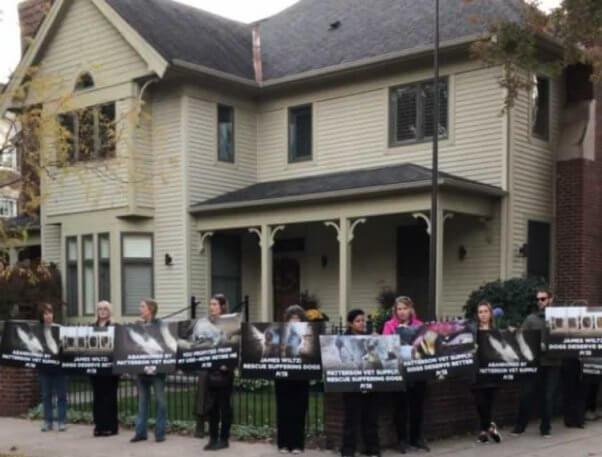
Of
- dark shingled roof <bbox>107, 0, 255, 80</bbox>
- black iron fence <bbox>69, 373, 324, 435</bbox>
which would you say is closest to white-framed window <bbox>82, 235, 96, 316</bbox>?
dark shingled roof <bbox>107, 0, 255, 80</bbox>

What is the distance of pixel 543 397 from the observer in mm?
9953

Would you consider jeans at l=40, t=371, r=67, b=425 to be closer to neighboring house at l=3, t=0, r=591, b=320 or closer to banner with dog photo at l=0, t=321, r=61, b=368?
banner with dog photo at l=0, t=321, r=61, b=368

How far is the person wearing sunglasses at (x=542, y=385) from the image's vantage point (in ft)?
32.6

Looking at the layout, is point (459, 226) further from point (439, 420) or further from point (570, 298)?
point (439, 420)

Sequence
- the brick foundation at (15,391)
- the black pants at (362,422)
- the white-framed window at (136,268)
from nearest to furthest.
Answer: the black pants at (362,422)
the brick foundation at (15,391)
the white-framed window at (136,268)

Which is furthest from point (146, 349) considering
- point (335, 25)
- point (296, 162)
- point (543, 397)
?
point (335, 25)

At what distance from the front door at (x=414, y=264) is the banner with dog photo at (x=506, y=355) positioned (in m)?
7.02

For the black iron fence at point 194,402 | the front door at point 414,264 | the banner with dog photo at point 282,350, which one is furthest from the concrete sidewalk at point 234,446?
the front door at point 414,264

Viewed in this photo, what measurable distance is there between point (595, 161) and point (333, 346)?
405 inches

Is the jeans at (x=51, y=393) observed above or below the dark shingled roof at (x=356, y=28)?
below

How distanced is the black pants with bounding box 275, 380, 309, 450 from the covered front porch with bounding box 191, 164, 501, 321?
640 cm

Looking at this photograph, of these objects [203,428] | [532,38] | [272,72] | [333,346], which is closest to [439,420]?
[333,346]

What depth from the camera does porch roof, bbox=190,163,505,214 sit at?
1530 centimetres

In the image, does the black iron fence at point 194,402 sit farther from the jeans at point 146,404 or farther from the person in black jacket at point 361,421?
the person in black jacket at point 361,421
